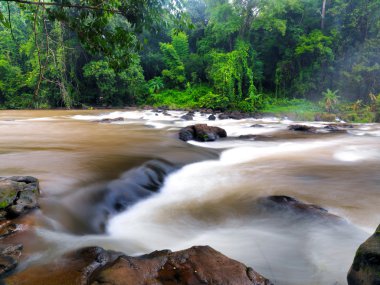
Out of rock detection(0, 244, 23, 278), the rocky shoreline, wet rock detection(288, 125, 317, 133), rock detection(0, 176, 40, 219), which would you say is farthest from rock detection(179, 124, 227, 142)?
rock detection(0, 244, 23, 278)

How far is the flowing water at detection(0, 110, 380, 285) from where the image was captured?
3.00 metres

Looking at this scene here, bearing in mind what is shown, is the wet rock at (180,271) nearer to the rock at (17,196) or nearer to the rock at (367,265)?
the rock at (367,265)

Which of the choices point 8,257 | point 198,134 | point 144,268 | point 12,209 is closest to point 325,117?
point 198,134

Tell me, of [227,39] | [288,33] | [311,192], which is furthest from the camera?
[227,39]

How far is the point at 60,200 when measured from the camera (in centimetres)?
367

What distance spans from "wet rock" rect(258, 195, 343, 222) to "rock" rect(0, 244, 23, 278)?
111 inches

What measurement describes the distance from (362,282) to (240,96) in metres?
22.3

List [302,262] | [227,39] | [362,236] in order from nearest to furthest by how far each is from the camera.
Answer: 1. [302,262]
2. [362,236]
3. [227,39]

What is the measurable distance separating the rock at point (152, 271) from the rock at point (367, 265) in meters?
0.58

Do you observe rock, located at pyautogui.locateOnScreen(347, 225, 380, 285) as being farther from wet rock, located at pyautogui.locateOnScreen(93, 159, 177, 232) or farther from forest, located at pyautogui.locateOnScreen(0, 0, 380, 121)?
forest, located at pyautogui.locateOnScreen(0, 0, 380, 121)

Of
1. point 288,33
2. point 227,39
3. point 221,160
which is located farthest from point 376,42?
point 221,160

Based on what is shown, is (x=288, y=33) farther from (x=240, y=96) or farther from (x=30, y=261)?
(x=30, y=261)

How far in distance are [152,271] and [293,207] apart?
7.59ft

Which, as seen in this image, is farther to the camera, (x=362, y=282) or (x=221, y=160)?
(x=221, y=160)
